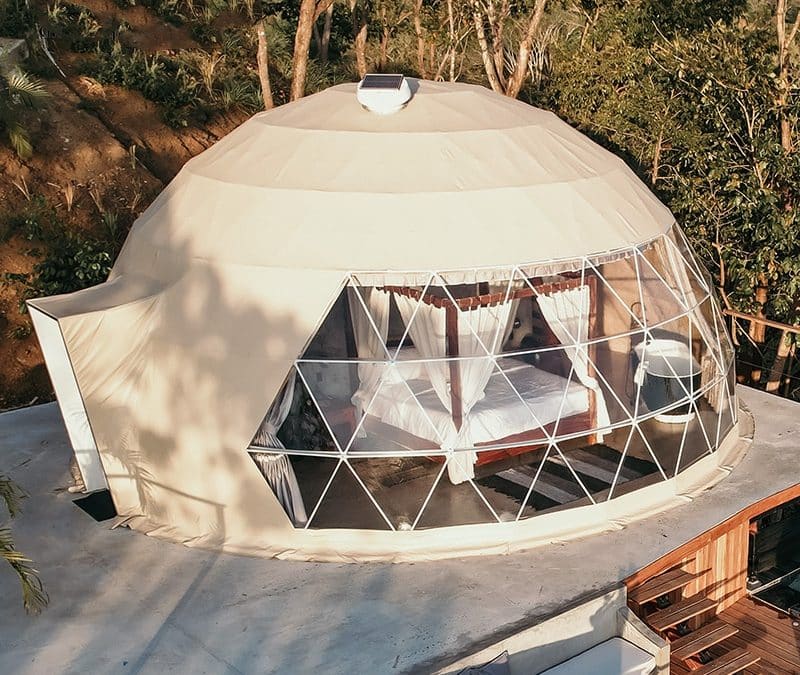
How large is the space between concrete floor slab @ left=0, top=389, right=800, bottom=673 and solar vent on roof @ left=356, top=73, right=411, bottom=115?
473 centimetres

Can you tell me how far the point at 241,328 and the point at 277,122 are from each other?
2782 mm

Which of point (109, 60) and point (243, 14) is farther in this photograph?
point (243, 14)

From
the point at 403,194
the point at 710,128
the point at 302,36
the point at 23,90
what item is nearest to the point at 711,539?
the point at 403,194

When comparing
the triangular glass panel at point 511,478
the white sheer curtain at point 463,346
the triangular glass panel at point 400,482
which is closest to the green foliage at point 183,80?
the white sheer curtain at point 463,346

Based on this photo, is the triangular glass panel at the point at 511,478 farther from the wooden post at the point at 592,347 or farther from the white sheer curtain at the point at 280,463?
the white sheer curtain at the point at 280,463

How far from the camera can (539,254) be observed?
939 cm

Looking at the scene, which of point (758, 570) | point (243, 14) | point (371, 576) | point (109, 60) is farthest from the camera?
point (243, 14)

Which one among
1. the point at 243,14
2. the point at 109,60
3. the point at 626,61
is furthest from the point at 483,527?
the point at 243,14

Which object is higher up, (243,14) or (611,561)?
(243,14)

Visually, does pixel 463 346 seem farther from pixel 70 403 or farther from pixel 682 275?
pixel 70 403

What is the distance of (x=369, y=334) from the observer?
30.8ft

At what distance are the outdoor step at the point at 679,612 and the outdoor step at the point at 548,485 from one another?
4.28ft

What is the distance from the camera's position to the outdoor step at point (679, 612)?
9078 mm

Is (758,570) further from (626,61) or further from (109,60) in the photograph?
(109,60)
